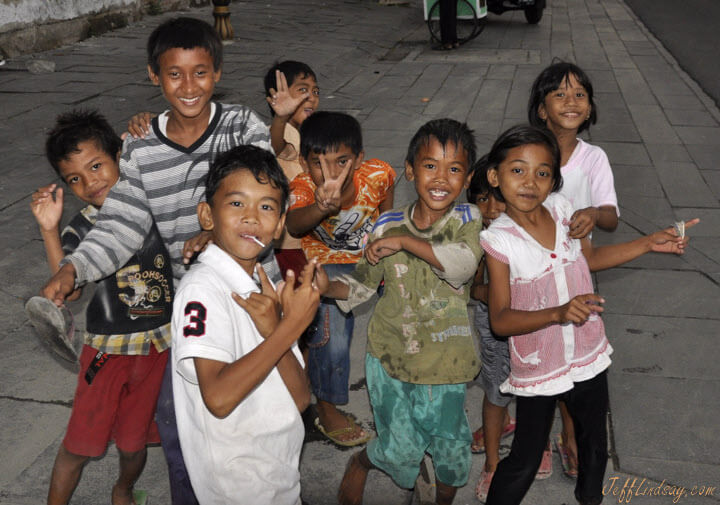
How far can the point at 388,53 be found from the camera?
41.1 ft

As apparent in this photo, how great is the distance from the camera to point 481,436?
312 centimetres

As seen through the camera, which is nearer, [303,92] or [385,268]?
[385,268]

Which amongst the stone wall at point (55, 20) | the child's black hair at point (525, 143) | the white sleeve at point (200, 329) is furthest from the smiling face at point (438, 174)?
the stone wall at point (55, 20)

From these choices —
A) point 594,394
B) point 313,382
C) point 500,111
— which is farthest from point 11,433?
point 500,111

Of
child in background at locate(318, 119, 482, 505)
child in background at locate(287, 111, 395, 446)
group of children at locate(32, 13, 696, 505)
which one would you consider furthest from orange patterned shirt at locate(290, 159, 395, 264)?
child in background at locate(318, 119, 482, 505)

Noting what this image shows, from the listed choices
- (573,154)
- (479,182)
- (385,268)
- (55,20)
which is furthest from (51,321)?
(55,20)

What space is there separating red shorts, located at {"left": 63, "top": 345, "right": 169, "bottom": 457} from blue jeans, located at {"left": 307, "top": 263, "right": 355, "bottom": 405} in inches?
27.8

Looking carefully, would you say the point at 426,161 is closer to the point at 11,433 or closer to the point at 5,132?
the point at 11,433

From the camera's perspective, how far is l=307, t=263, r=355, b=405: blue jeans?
2.98m

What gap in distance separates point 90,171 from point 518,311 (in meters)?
1.46

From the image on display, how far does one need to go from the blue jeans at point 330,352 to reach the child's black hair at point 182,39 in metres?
1.06

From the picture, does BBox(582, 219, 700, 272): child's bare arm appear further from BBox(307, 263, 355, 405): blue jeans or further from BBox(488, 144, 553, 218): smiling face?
BBox(307, 263, 355, 405): blue jeans

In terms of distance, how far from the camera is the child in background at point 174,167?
2295 mm

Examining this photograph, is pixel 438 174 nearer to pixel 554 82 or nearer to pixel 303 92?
pixel 554 82
